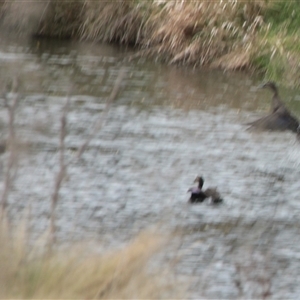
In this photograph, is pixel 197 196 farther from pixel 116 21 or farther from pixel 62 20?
pixel 62 20

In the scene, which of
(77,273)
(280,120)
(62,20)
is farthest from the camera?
(62,20)

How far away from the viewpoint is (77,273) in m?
4.56

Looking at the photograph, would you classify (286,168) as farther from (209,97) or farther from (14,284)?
(14,284)

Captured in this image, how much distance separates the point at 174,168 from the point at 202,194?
3.69 feet

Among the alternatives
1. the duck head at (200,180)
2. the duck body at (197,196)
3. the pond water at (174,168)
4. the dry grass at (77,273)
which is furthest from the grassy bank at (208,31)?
the dry grass at (77,273)

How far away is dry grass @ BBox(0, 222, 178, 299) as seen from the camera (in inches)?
176

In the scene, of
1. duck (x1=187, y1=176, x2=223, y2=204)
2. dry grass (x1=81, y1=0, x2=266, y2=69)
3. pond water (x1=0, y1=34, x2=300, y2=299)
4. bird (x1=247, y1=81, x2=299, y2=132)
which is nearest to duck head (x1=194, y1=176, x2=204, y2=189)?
duck (x1=187, y1=176, x2=223, y2=204)

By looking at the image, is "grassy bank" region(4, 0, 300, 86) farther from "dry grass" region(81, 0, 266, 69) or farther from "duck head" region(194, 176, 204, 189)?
"duck head" region(194, 176, 204, 189)

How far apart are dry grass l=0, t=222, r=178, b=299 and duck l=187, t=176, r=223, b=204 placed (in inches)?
125

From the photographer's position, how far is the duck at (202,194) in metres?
7.93

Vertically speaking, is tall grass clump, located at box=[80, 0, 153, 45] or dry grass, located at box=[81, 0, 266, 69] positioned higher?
dry grass, located at box=[81, 0, 266, 69]

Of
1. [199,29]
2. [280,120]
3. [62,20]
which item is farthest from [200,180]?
[62,20]

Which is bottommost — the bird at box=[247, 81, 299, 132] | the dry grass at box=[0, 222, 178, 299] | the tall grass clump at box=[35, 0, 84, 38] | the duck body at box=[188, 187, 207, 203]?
the tall grass clump at box=[35, 0, 84, 38]

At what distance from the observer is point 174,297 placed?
4.65 metres
